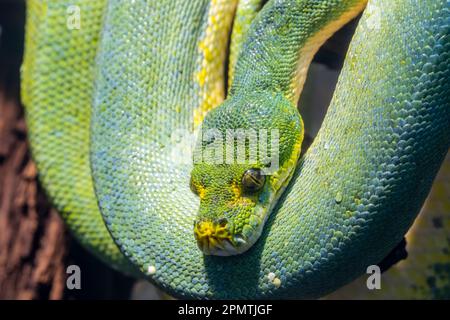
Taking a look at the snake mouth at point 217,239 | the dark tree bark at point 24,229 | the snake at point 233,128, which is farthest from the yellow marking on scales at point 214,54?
the dark tree bark at point 24,229

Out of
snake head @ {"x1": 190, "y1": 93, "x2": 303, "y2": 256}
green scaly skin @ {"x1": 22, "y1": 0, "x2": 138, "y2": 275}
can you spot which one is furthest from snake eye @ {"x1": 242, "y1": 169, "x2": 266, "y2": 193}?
green scaly skin @ {"x1": 22, "y1": 0, "x2": 138, "y2": 275}

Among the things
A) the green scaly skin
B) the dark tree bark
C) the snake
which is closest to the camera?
the snake

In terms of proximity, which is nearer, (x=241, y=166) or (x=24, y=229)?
(x=241, y=166)

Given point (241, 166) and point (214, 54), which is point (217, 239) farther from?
point (214, 54)

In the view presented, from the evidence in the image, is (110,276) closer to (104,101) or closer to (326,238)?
(104,101)

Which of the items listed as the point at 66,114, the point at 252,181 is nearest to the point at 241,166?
the point at 252,181

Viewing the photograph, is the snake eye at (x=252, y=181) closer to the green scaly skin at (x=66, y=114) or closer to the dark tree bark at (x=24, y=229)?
the green scaly skin at (x=66, y=114)

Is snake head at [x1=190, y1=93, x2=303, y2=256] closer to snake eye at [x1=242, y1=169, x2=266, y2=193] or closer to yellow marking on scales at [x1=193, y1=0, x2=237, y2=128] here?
snake eye at [x1=242, y1=169, x2=266, y2=193]
